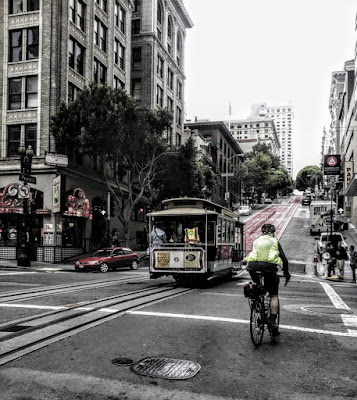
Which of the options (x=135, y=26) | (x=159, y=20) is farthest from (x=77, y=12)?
(x=159, y=20)

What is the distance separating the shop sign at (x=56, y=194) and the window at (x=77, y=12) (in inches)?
483

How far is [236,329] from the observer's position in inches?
311

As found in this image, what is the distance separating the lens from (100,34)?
3759 centimetres

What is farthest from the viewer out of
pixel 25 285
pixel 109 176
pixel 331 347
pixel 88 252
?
pixel 109 176

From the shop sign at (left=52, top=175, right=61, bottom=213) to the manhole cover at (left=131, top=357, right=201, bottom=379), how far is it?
24.7 meters

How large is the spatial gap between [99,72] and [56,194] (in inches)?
506

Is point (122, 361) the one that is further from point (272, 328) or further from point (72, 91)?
point (72, 91)

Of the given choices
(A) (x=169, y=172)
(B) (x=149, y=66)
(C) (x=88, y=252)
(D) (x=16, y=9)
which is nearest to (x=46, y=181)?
(C) (x=88, y=252)

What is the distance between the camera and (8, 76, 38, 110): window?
102 feet

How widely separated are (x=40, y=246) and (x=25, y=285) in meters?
14.5

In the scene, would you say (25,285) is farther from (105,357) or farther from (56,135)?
(56,135)

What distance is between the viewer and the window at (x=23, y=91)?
31.2 meters

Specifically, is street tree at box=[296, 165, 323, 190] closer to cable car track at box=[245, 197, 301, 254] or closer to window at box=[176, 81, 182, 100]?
cable car track at box=[245, 197, 301, 254]

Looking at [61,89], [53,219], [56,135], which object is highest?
[61,89]
